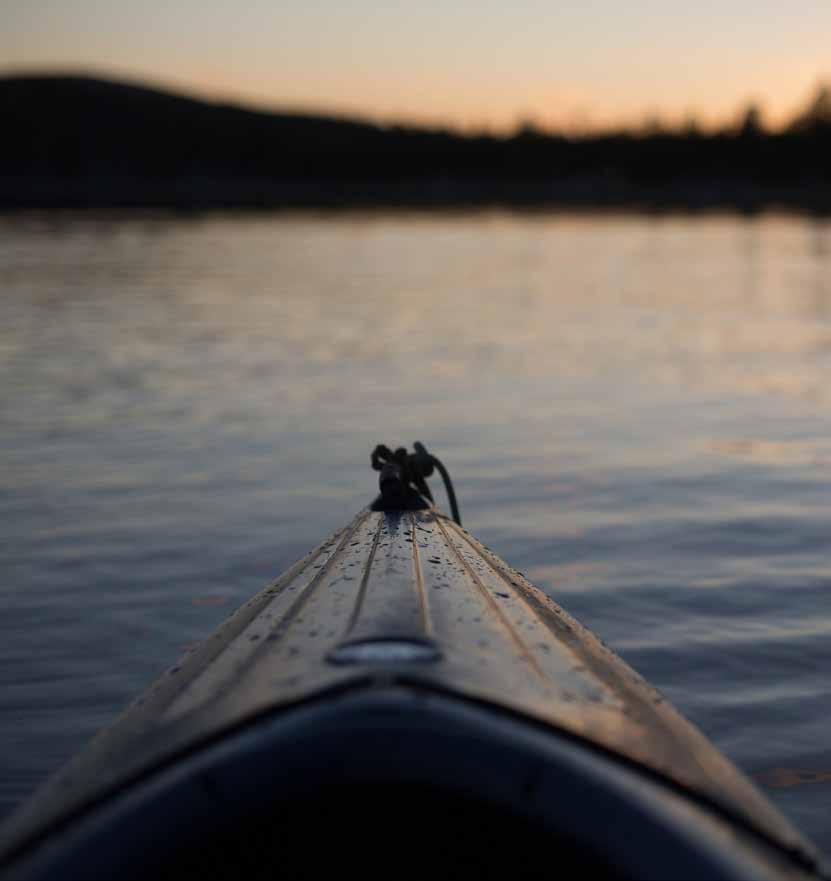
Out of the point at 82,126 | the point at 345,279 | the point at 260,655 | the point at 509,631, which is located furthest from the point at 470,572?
the point at 82,126

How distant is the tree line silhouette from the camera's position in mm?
115062

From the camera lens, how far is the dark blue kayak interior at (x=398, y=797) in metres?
2.01

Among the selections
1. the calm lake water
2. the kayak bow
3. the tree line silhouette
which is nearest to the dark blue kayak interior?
the kayak bow

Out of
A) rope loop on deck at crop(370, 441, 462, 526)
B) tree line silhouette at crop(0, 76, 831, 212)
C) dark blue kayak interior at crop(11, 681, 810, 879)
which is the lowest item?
dark blue kayak interior at crop(11, 681, 810, 879)

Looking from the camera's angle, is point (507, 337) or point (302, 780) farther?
point (507, 337)

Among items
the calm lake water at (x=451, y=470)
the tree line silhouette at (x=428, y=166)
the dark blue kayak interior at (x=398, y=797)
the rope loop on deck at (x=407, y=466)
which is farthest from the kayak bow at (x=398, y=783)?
the tree line silhouette at (x=428, y=166)

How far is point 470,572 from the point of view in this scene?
147 inches

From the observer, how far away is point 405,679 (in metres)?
2.18

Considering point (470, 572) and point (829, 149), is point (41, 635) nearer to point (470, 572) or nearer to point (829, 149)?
point (470, 572)

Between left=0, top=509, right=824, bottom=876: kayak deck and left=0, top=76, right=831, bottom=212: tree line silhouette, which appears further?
left=0, top=76, right=831, bottom=212: tree line silhouette

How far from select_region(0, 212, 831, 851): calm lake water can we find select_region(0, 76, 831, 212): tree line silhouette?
91.2 meters

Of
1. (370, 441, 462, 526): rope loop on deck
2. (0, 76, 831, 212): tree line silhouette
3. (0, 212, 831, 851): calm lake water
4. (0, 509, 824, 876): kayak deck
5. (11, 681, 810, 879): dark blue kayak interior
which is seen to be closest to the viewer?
(11, 681, 810, 879): dark blue kayak interior

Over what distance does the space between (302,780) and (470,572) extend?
1.74 metres

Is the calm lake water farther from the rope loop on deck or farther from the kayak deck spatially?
the kayak deck
